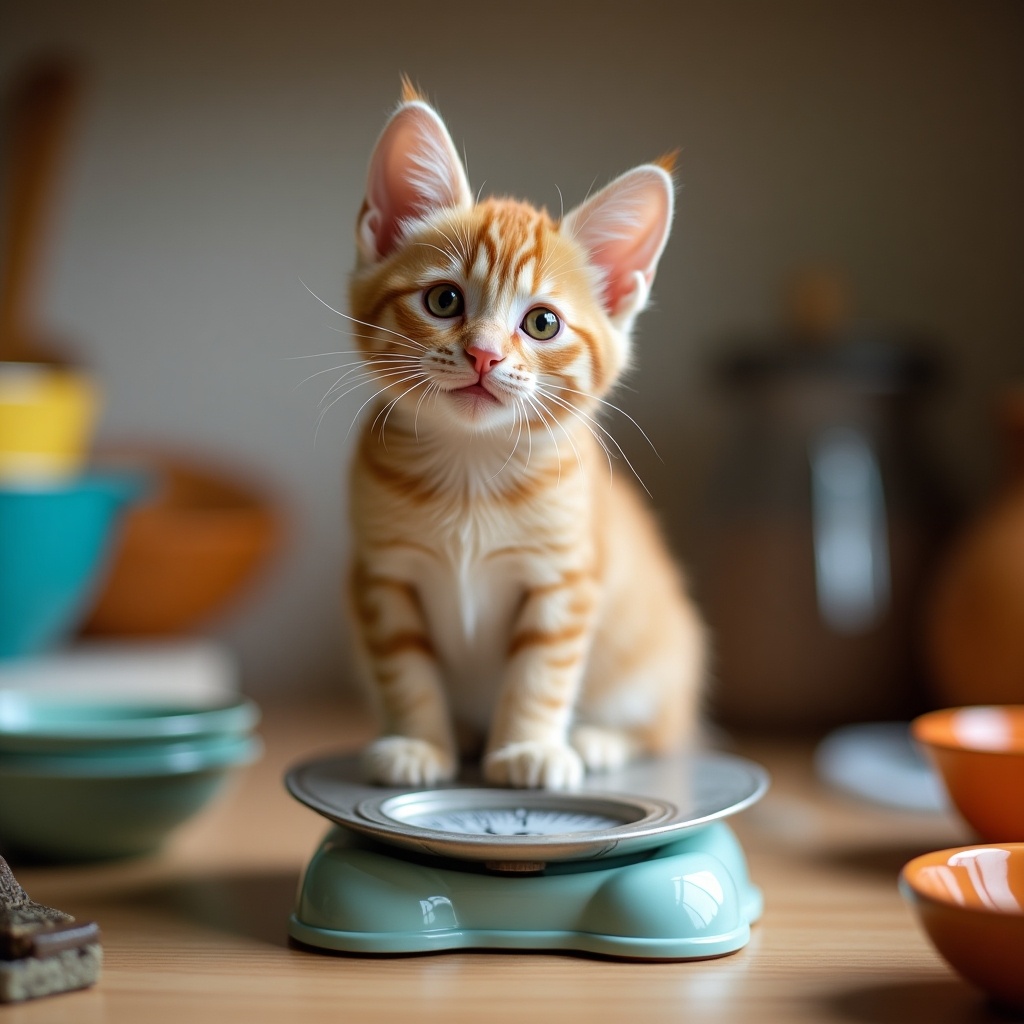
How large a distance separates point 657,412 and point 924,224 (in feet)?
1.51

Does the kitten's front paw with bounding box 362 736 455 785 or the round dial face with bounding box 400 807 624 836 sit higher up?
the kitten's front paw with bounding box 362 736 455 785

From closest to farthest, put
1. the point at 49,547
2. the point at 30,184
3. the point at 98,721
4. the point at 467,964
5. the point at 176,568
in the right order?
1. the point at 467,964
2. the point at 98,721
3. the point at 49,547
4. the point at 176,568
5. the point at 30,184

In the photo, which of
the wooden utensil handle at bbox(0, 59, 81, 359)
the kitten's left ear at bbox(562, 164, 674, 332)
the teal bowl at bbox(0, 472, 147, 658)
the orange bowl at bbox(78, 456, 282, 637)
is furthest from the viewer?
the wooden utensil handle at bbox(0, 59, 81, 359)

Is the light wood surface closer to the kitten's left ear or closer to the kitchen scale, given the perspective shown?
the kitchen scale

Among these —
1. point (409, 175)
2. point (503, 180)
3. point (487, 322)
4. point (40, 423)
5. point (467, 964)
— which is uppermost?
point (503, 180)

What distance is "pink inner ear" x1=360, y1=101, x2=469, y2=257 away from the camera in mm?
815

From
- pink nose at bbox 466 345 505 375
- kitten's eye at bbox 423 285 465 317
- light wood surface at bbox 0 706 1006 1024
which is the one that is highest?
kitten's eye at bbox 423 285 465 317

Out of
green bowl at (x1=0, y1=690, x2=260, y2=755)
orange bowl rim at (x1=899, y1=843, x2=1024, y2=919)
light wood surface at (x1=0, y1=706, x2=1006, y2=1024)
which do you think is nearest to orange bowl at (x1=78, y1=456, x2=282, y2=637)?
green bowl at (x1=0, y1=690, x2=260, y2=755)

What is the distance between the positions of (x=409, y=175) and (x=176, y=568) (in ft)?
2.67

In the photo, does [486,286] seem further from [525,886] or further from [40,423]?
[40,423]

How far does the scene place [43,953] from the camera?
2.21ft

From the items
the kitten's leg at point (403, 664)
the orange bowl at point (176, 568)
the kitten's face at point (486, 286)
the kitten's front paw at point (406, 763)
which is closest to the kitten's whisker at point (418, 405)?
the kitten's face at point (486, 286)

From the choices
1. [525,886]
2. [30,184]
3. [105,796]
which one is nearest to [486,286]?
[525,886]

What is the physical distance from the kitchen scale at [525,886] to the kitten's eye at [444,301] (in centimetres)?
33
